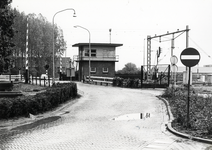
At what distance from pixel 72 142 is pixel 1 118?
5060 mm

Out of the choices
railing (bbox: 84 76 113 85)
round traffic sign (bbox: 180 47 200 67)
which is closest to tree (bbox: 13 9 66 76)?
railing (bbox: 84 76 113 85)

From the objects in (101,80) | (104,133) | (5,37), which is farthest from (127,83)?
(104,133)

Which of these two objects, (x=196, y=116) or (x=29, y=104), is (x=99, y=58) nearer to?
(x=29, y=104)

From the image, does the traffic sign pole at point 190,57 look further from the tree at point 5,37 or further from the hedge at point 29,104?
the tree at point 5,37

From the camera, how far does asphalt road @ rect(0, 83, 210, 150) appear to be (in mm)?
8000

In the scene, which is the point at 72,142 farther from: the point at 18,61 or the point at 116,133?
the point at 18,61

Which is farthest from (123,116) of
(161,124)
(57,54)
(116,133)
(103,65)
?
(57,54)

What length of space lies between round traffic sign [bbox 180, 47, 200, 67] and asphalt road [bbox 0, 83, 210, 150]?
8.18 ft

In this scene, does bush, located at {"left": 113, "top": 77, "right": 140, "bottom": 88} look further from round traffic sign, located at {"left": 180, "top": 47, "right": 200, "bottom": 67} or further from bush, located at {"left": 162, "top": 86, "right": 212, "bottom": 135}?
round traffic sign, located at {"left": 180, "top": 47, "right": 200, "bottom": 67}

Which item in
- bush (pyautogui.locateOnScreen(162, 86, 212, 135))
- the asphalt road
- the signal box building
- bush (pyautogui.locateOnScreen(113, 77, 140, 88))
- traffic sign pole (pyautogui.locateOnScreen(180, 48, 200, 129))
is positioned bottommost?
the asphalt road

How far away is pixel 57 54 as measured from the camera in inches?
2502

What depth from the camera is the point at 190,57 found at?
31.7 feet

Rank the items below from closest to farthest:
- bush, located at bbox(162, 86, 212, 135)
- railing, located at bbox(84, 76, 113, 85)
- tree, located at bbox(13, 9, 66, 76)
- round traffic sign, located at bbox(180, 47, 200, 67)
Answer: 1. bush, located at bbox(162, 86, 212, 135)
2. round traffic sign, located at bbox(180, 47, 200, 67)
3. railing, located at bbox(84, 76, 113, 85)
4. tree, located at bbox(13, 9, 66, 76)

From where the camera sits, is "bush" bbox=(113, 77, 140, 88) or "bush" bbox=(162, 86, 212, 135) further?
"bush" bbox=(113, 77, 140, 88)
